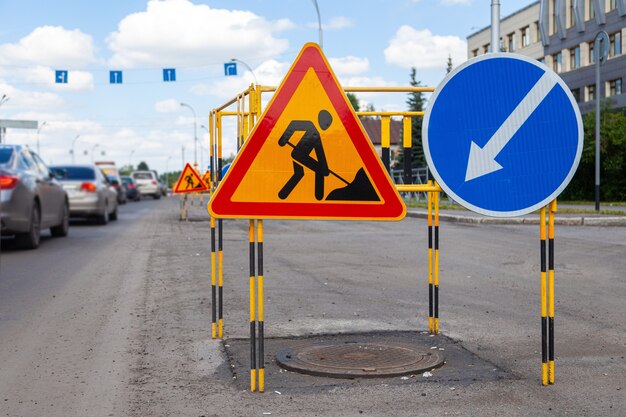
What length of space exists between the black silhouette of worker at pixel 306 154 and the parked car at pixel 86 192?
57.0 feet

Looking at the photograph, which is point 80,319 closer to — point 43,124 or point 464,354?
point 464,354

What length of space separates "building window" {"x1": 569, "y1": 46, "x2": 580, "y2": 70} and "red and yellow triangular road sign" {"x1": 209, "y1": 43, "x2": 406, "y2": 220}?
59.3m

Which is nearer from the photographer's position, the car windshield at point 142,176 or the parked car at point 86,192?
the parked car at point 86,192

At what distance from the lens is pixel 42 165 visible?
16.1 metres

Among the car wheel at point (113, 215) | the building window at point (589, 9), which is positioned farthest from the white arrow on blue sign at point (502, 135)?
the building window at point (589, 9)

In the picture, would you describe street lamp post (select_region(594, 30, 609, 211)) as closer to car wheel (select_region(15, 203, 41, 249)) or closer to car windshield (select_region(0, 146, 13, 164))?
car wheel (select_region(15, 203, 41, 249))

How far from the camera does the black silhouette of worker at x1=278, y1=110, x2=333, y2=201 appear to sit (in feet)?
15.5

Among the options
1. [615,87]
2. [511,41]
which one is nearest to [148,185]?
[615,87]

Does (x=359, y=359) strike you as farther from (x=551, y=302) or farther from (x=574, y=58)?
(x=574, y=58)

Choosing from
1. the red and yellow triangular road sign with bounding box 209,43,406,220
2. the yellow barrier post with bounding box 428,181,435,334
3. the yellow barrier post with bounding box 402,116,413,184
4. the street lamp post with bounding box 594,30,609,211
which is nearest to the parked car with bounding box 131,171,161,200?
the street lamp post with bounding box 594,30,609,211

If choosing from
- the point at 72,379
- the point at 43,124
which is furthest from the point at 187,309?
the point at 43,124

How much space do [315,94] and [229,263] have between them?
736 centimetres

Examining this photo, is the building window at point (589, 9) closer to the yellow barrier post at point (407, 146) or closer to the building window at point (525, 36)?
the building window at point (525, 36)

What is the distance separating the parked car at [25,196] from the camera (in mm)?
13547
